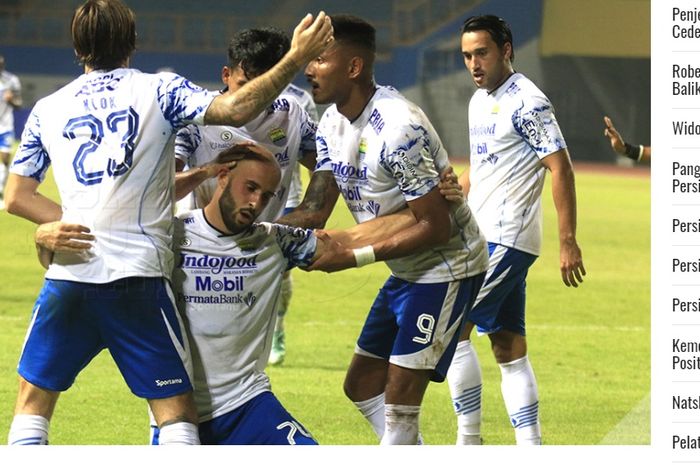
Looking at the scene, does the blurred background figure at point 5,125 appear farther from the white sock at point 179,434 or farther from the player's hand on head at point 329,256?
A: the white sock at point 179,434

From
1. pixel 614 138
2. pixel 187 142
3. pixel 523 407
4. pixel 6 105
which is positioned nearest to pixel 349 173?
pixel 187 142

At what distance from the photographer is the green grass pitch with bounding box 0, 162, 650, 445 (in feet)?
21.0

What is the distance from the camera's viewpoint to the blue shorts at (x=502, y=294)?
562 cm

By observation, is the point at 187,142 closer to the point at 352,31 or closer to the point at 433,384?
the point at 352,31


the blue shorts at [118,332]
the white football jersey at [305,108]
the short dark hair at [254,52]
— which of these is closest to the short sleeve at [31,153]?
the blue shorts at [118,332]

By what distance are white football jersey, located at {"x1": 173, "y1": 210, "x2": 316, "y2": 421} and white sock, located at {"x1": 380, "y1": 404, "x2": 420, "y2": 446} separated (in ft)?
2.25

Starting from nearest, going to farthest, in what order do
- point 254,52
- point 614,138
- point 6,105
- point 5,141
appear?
point 254,52, point 614,138, point 5,141, point 6,105

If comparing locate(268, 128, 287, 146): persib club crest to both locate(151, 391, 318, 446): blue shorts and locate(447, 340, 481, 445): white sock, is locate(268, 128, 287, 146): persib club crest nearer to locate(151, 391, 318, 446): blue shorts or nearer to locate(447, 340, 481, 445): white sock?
locate(447, 340, 481, 445): white sock

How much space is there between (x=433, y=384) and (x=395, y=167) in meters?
3.67

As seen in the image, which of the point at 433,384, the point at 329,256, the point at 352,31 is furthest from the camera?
the point at 433,384

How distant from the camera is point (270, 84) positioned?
3.84m

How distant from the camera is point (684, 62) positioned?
156 inches

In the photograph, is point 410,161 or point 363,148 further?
point 363,148

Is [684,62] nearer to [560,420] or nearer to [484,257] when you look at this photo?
[484,257]
